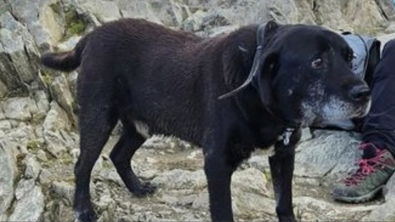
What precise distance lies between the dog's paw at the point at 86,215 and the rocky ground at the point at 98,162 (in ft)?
0.32

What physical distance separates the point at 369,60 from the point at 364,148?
37.3 inches

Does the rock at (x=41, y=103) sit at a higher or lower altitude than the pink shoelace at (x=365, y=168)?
lower

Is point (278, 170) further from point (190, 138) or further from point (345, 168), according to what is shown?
point (345, 168)

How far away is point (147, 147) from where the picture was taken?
27.2 feet

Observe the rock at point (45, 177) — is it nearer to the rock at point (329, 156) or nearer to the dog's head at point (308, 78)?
the rock at point (329, 156)

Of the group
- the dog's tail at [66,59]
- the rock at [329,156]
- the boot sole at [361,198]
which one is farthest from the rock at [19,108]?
the boot sole at [361,198]

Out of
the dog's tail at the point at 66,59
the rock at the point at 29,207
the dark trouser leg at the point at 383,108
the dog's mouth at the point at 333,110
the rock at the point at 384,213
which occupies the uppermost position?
the dog's mouth at the point at 333,110

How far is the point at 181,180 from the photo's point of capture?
700 centimetres

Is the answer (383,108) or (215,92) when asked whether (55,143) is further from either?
(383,108)

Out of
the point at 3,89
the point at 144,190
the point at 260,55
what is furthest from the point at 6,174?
the point at 260,55

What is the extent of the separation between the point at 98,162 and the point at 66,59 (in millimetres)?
1123

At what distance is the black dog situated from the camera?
4.76 metres

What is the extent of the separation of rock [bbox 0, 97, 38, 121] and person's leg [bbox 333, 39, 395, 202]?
366 centimetres

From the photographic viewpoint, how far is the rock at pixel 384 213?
600cm
